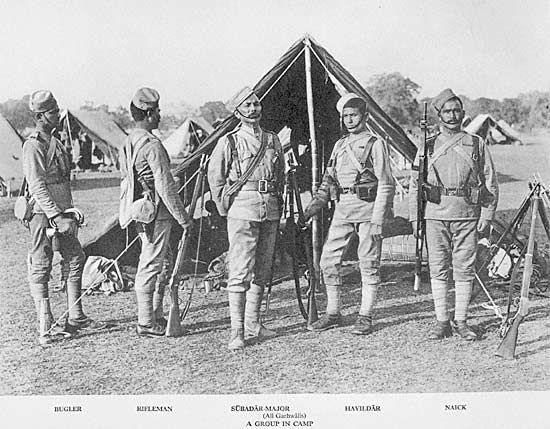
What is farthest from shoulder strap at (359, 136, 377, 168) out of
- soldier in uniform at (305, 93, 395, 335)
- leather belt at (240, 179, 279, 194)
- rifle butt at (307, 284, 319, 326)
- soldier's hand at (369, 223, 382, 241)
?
rifle butt at (307, 284, 319, 326)

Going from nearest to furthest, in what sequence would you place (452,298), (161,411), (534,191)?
(161,411) < (534,191) < (452,298)

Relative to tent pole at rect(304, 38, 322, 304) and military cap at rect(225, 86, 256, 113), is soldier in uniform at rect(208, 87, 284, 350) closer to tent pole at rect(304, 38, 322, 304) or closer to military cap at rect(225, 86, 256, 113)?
military cap at rect(225, 86, 256, 113)

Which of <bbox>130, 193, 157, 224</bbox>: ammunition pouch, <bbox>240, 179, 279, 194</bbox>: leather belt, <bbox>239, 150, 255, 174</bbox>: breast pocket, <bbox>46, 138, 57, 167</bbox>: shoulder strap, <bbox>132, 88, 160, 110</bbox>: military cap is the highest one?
<bbox>132, 88, 160, 110</bbox>: military cap

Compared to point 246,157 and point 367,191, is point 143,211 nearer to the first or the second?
point 246,157

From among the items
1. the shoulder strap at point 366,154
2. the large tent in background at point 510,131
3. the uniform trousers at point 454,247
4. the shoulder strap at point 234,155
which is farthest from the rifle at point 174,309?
the large tent in background at point 510,131

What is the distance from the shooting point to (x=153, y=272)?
525 centimetres

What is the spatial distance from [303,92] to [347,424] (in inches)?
113

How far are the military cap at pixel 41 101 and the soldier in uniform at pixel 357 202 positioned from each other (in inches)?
85.7

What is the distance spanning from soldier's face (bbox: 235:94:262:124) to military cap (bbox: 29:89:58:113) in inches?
56.8

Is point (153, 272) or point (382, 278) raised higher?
point (153, 272)

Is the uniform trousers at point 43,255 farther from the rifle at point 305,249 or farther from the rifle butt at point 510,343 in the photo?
the rifle butt at point 510,343

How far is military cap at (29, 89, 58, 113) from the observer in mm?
5078

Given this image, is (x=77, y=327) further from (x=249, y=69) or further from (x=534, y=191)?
(x=534, y=191)

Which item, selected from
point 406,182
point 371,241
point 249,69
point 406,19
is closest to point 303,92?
point 249,69
